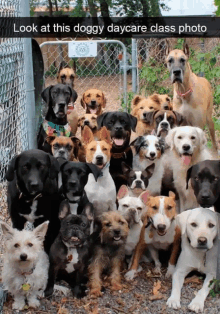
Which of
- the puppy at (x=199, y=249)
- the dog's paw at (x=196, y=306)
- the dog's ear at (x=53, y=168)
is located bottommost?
the dog's paw at (x=196, y=306)

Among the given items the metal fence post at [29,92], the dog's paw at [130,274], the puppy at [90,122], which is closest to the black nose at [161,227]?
the dog's paw at [130,274]

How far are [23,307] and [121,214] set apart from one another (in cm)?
123

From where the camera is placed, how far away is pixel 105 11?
18438 millimetres

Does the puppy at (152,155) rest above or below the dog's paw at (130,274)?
above

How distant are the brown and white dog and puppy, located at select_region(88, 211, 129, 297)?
0.22 metres

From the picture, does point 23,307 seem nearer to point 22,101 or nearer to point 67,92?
point 22,101

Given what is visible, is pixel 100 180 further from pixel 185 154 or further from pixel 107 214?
pixel 185 154

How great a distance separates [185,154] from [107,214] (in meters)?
1.51

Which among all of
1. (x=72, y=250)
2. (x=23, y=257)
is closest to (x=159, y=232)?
(x=72, y=250)

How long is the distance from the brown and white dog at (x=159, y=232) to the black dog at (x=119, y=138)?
1208 millimetres

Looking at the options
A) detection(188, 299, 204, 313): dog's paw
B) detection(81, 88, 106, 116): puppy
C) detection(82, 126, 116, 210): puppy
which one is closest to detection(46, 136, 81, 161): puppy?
detection(82, 126, 116, 210): puppy

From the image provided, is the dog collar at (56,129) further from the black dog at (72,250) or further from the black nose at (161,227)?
the black nose at (161,227)

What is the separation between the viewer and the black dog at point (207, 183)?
4145 millimetres

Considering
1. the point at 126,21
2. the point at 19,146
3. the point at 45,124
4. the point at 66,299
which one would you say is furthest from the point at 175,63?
the point at 126,21
